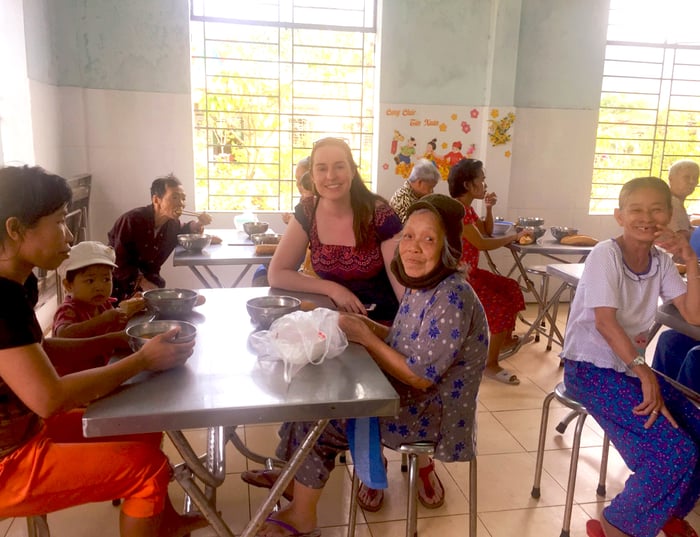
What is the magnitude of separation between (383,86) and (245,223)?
1.88m

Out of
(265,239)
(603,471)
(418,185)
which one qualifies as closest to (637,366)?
(603,471)

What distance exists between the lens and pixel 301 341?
157 centimetres

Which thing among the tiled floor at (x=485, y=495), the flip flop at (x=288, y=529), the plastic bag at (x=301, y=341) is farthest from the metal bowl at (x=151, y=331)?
the tiled floor at (x=485, y=495)

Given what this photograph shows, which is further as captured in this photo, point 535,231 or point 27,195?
point 535,231

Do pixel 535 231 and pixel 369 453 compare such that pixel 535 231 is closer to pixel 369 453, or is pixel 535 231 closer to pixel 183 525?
pixel 369 453

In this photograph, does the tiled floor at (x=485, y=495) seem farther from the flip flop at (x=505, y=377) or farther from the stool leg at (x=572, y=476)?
the flip flop at (x=505, y=377)

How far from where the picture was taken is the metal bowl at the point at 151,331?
1577 millimetres

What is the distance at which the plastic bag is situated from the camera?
5.02 ft

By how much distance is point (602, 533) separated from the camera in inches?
80.2

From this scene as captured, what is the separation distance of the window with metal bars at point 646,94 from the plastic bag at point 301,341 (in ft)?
15.9

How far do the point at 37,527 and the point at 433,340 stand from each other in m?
1.34

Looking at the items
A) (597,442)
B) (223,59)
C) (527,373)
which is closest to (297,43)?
(223,59)

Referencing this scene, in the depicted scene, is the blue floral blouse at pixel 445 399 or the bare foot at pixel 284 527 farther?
the bare foot at pixel 284 527

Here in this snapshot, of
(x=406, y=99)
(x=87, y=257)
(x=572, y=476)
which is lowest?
(x=572, y=476)
